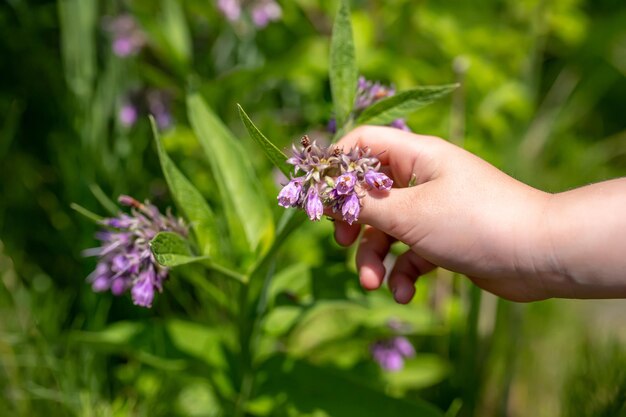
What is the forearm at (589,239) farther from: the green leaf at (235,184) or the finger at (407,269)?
the green leaf at (235,184)

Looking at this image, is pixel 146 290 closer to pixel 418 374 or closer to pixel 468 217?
pixel 468 217

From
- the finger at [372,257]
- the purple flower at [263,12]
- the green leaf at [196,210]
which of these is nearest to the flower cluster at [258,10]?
the purple flower at [263,12]

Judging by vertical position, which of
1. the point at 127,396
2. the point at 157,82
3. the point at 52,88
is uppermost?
the point at 157,82

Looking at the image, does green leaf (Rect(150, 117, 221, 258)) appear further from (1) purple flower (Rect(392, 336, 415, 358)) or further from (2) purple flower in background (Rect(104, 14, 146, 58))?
(2) purple flower in background (Rect(104, 14, 146, 58))

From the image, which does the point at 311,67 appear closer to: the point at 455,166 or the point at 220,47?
the point at 220,47

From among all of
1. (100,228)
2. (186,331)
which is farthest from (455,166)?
(100,228)

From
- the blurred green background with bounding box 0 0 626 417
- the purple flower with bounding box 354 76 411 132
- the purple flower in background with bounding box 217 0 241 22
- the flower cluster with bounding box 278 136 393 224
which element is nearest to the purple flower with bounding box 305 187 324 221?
the flower cluster with bounding box 278 136 393 224

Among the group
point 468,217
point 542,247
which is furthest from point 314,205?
point 542,247
